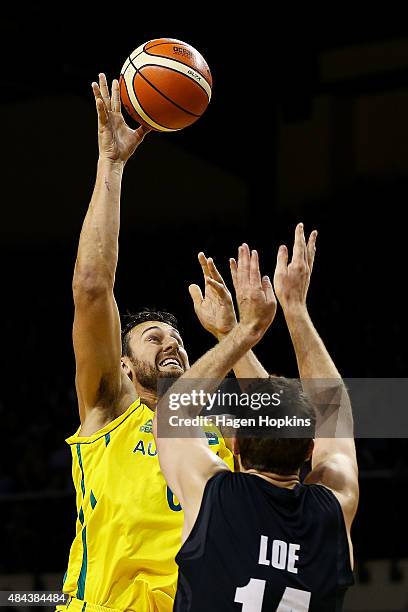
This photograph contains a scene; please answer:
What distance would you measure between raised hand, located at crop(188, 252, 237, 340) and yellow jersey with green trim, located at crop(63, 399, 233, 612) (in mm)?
682

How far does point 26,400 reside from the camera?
1134 cm

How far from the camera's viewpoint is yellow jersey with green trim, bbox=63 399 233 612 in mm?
3717

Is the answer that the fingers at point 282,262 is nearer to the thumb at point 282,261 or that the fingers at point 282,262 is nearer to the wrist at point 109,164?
the thumb at point 282,261

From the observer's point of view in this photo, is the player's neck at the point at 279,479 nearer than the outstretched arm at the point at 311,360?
Yes

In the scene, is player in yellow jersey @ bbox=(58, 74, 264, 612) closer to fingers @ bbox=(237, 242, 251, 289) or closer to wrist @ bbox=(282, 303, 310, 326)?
wrist @ bbox=(282, 303, 310, 326)

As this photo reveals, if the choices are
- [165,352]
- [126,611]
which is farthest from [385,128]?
[126,611]

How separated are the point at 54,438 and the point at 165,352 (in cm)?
622

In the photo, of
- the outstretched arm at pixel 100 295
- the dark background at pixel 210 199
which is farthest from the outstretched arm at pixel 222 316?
the dark background at pixel 210 199

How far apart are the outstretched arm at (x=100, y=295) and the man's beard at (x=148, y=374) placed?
0.87ft

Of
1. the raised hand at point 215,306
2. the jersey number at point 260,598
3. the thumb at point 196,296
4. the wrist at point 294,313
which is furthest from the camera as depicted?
the thumb at point 196,296

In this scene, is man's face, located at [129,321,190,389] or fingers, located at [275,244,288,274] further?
man's face, located at [129,321,190,389]

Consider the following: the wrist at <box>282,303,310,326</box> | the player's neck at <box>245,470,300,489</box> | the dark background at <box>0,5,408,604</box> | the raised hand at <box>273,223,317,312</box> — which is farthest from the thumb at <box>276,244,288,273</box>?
the dark background at <box>0,5,408,604</box>

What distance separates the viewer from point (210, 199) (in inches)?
554

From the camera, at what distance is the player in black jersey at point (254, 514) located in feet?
8.96
